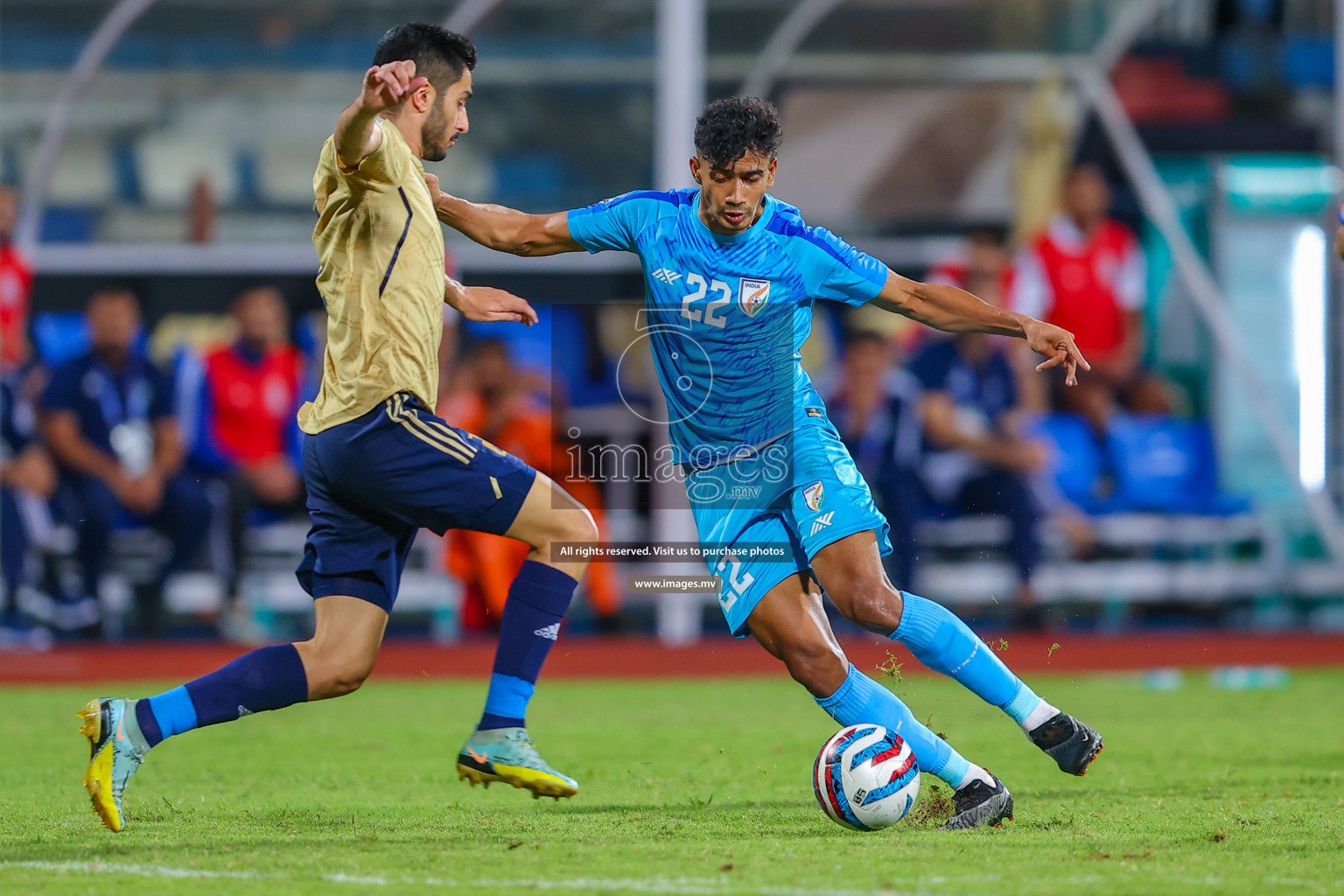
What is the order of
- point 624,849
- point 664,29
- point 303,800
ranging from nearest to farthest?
point 624,849 → point 303,800 → point 664,29

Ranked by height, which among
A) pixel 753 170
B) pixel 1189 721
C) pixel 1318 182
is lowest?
pixel 1189 721

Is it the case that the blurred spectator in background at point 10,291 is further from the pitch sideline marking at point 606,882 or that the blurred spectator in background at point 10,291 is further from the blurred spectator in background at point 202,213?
the pitch sideline marking at point 606,882

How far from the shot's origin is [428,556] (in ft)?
40.4

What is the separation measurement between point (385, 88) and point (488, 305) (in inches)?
37.3

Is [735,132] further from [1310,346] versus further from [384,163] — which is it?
[1310,346]

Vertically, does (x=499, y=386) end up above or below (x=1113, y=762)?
above

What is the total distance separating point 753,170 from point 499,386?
6485 millimetres

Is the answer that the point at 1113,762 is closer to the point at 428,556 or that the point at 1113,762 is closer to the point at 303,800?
the point at 303,800

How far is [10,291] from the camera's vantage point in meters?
11.7

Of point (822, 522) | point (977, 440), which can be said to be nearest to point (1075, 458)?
point (977, 440)

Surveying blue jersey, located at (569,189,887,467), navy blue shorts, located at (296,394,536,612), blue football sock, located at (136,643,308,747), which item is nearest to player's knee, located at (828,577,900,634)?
blue jersey, located at (569,189,887,467)

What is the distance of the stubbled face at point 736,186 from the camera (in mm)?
4867

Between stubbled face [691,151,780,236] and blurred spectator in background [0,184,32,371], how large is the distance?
8.00m

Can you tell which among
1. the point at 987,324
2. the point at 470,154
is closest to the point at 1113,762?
the point at 987,324
